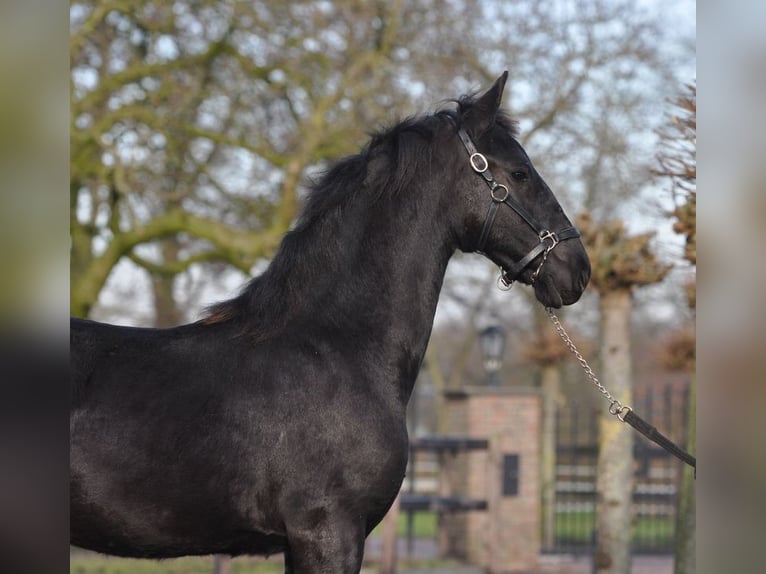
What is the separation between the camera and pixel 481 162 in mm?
3549

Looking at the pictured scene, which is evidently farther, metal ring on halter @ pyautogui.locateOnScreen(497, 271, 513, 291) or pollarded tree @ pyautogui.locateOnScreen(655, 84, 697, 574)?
pollarded tree @ pyautogui.locateOnScreen(655, 84, 697, 574)

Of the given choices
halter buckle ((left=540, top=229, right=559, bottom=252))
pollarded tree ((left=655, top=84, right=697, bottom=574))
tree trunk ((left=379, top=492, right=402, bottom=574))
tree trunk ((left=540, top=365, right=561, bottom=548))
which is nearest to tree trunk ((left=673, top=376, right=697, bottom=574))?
pollarded tree ((left=655, top=84, right=697, bottom=574))

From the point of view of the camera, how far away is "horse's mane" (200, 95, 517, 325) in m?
3.44

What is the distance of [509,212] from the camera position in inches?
140

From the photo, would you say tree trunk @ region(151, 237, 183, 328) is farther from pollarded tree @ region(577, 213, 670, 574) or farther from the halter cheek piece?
the halter cheek piece

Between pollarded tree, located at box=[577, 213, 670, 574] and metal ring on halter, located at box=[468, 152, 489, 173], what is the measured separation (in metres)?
4.92

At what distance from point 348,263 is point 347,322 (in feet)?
0.78

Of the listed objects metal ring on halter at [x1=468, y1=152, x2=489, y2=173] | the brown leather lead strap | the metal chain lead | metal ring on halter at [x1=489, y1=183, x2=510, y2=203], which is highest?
metal ring on halter at [x1=468, y1=152, x2=489, y2=173]

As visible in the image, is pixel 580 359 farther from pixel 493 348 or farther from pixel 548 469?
pixel 548 469

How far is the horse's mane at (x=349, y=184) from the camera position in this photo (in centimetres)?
344

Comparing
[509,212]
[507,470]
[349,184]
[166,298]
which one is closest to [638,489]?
[507,470]

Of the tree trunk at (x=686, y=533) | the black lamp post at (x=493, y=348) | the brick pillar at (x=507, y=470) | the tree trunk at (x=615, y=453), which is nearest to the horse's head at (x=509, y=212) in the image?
the tree trunk at (x=686, y=533)

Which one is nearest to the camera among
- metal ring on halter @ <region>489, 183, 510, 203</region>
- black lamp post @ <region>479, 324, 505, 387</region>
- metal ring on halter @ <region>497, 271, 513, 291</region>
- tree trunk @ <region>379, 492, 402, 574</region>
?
metal ring on halter @ <region>489, 183, 510, 203</region>

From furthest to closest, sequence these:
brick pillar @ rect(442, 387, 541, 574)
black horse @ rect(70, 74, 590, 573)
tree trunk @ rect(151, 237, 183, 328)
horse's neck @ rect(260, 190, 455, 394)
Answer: tree trunk @ rect(151, 237, 183, 328), brick pillar @ rect(442, 387, 541, 574), horse's neck @ rect(260, 190, 455, 394), black horse @ rect(70, 74, 590, 573)
